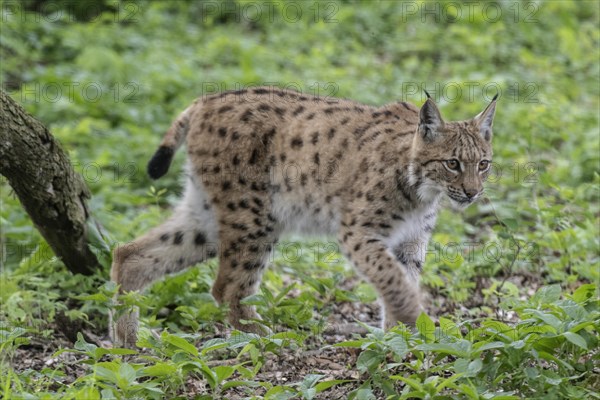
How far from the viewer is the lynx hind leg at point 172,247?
20.5ft

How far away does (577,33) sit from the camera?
13117 mm

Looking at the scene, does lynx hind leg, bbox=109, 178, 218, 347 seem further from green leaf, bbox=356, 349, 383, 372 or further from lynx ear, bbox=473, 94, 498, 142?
green leaf, bbox=356, 349, 383, 372

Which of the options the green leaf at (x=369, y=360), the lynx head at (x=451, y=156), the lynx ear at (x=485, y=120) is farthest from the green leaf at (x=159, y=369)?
the lynx ear at (x=485, y=120)

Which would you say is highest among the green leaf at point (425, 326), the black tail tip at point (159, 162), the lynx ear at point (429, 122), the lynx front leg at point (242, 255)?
the lynx ear at point (429, 122)

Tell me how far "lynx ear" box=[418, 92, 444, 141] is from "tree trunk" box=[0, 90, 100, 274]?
209 centimetres

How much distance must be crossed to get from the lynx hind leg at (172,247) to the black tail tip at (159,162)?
218mm

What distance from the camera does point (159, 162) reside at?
638 centimetres

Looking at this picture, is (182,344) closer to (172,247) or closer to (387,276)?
(387,276)

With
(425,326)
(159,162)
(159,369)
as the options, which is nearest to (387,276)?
(425,326)

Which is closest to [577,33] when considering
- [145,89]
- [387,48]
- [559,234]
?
[387,48]

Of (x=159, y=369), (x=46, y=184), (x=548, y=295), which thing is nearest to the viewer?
(x=159, y=369)

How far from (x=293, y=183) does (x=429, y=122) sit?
0.94m

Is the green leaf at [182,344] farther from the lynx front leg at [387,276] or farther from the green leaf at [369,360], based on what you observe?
the lynx front leg at [387,276]

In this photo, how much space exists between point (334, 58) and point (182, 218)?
20.9 feet
